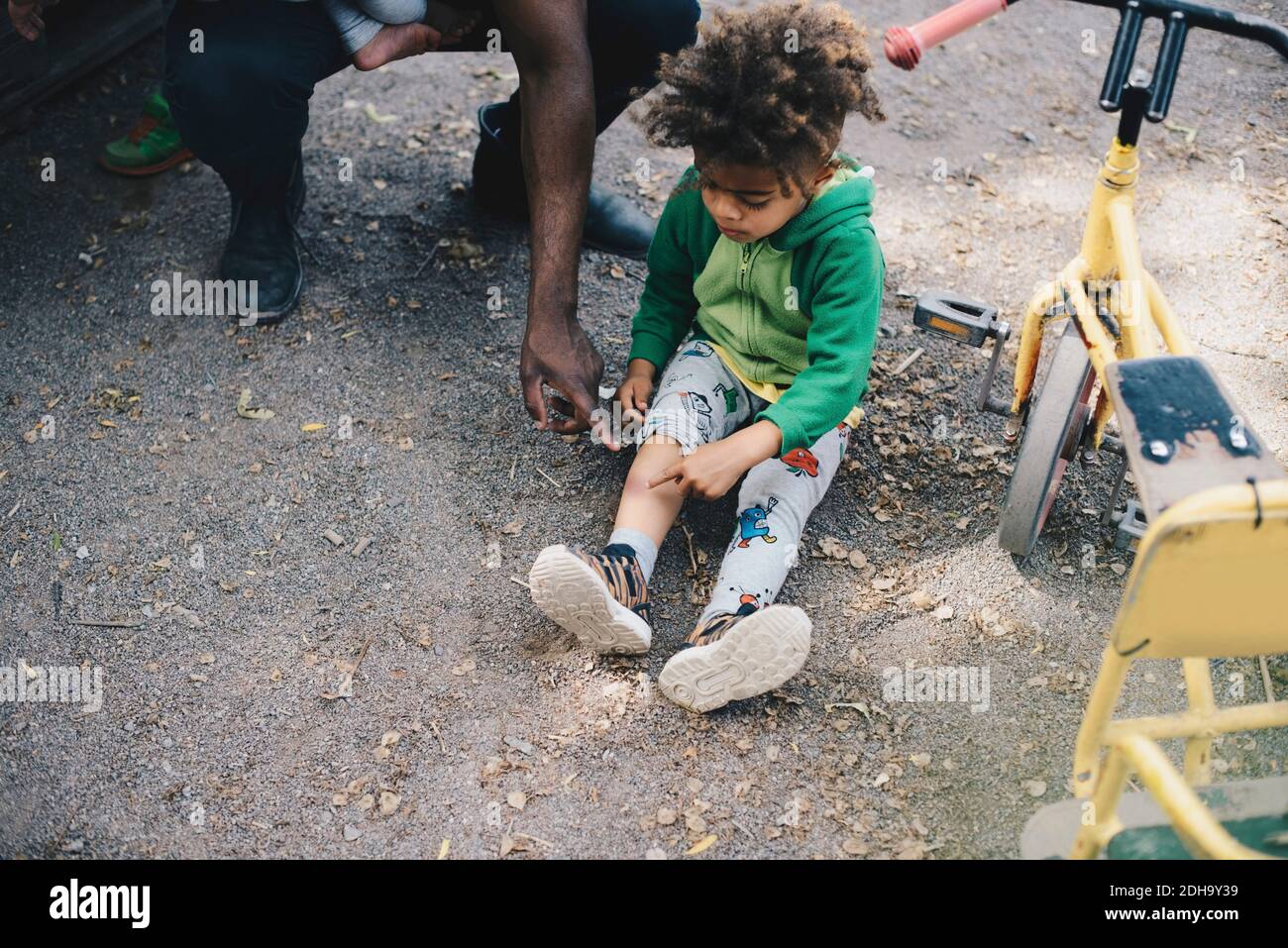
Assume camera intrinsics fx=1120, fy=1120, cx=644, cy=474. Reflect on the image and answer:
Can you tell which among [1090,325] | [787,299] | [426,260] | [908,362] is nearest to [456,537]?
[787,299]

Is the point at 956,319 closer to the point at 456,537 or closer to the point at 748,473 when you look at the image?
the point at 748,473

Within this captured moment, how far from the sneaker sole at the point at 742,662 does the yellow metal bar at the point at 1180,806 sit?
654 mm

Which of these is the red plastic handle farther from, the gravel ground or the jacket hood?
the gravel ground

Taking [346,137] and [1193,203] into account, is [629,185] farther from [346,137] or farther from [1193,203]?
[1193,203]

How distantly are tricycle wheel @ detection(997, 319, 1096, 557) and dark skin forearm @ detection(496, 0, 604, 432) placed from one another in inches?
35.5

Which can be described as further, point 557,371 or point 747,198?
point 557,371

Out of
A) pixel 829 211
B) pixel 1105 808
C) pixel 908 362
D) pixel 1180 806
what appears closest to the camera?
pixel 1180 806

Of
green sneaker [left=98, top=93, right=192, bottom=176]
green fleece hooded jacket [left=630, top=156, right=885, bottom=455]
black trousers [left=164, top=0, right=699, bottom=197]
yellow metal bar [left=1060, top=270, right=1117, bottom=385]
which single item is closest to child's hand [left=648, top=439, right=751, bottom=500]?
green fleece hooded jacket [left=630, top=156, right=885, bottom=455]

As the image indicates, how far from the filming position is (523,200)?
324 centimetres

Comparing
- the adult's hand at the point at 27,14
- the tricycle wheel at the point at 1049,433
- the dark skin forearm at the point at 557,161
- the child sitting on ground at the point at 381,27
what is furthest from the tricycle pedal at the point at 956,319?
the adult's hand at the point at 27,14

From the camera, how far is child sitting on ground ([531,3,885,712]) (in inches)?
79.3

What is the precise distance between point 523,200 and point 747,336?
114 cm

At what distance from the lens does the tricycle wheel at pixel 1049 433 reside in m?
2.18

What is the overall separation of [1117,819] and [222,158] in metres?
2.45
